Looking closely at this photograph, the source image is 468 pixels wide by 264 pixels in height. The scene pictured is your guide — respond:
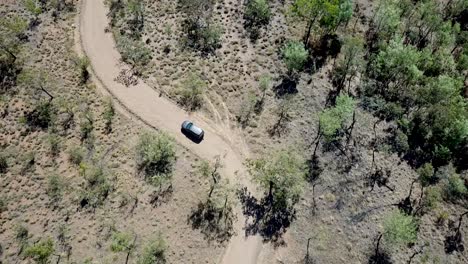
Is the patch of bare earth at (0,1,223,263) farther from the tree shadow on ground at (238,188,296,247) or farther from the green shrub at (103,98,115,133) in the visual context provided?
the tree shadow on ground at (238,188,296,247)

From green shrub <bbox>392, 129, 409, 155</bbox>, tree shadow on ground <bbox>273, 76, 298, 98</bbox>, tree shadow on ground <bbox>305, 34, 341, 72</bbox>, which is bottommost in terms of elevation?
green shrub <bbox>392, 129, 409, 155</bbox>

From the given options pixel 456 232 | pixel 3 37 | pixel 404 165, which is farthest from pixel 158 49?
pixel 456 232

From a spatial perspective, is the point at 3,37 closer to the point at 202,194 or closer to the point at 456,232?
the point at 202,194

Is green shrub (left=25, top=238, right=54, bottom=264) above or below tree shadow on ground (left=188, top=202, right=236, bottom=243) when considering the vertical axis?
below

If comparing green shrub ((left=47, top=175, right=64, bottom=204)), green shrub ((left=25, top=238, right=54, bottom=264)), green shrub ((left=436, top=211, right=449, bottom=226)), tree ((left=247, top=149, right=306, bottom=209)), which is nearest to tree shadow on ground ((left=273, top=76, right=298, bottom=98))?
tree ((left=247, top=149, right=306, bottom=209))

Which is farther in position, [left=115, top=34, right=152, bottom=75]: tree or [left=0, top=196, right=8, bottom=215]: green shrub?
[left=115, top=34, right=152, bottom=75]: tree

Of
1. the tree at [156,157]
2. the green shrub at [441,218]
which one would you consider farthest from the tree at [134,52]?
the green shrub at [441,218]
